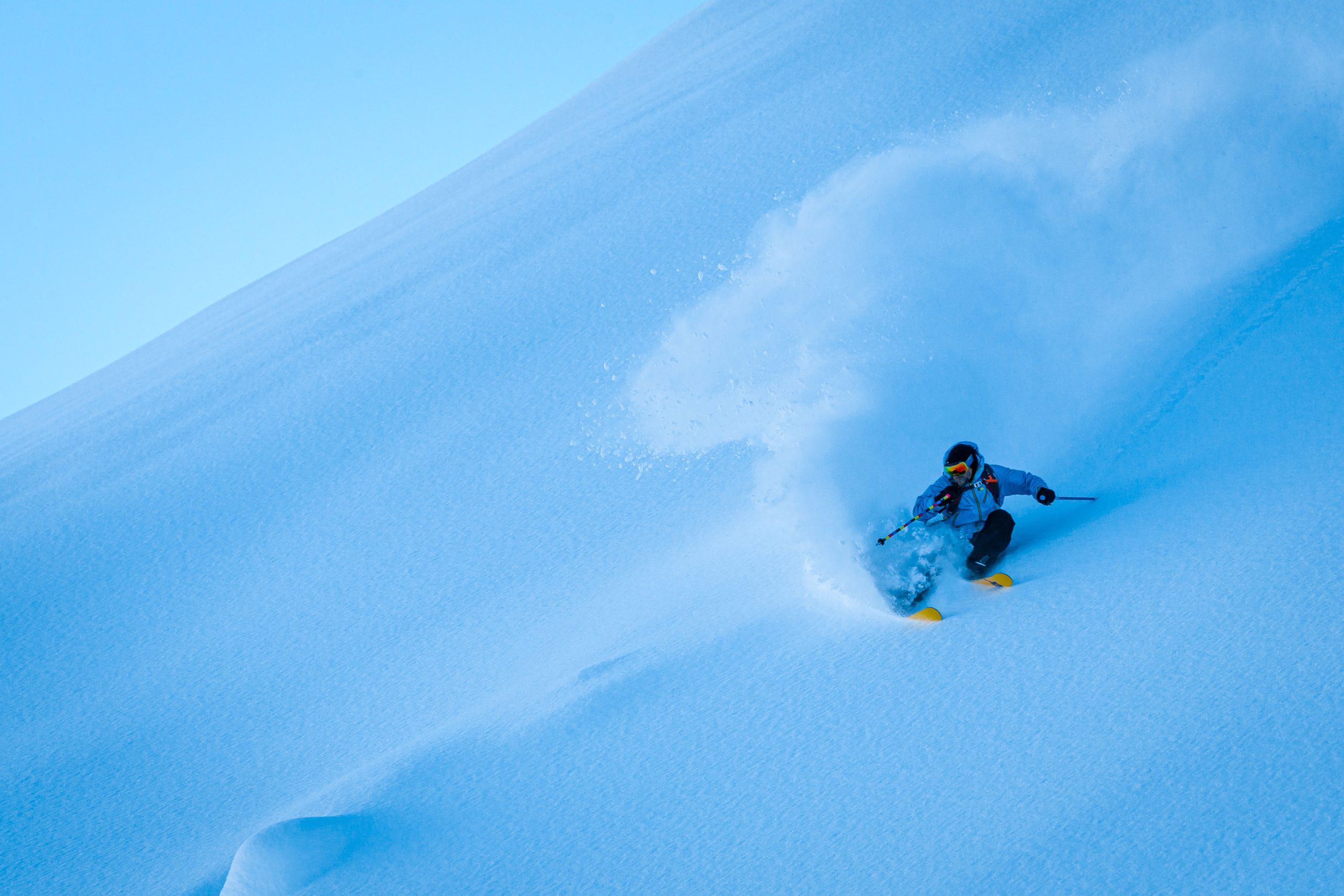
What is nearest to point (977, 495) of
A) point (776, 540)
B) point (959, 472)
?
point (959, 472)

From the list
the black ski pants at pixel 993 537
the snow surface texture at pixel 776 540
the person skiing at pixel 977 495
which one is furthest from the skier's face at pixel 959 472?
the snow surface texture at pixel 776 540

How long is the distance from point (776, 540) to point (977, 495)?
1.10m

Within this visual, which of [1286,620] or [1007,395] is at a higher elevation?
[1007,395]

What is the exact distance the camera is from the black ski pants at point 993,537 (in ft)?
13.0

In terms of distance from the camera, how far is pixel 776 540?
465cm

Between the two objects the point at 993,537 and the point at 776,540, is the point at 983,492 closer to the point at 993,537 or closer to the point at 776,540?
the point at 993,537

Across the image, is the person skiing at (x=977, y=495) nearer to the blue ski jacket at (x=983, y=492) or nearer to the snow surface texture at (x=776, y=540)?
the blue ski jacket at (x=983, y=492)

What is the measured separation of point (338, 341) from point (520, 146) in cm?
949

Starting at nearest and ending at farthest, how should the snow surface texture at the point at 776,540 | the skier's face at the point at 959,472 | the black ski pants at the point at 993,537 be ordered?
the snow surface texture at the point at 776,540 → the black ski pants at the point at 993,537 → the skier's face at the point at 959,472

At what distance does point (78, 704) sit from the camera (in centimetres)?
512

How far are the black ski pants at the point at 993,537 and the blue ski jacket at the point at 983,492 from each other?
0.35ft

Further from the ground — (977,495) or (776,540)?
(776,540)

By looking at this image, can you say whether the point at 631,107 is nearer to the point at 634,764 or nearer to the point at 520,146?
the point at 520,146

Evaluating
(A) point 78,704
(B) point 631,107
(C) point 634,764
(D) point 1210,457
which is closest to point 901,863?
(C) point 634,764
